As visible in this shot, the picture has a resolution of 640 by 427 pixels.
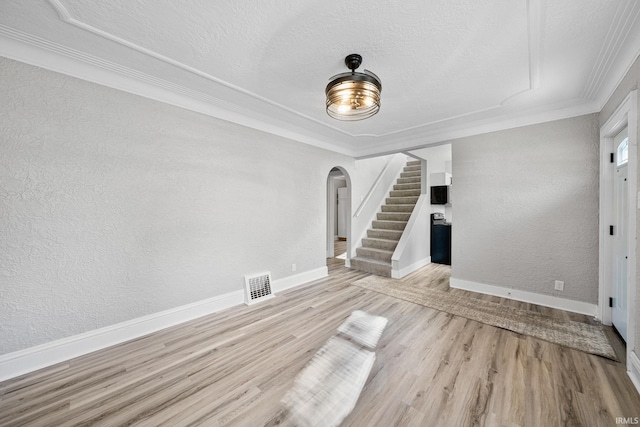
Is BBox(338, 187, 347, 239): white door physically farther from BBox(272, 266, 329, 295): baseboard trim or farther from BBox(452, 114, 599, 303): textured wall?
BBox(452, 114, 599, 303): textured wall

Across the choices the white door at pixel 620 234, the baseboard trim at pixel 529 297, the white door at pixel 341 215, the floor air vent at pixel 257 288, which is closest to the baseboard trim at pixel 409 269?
the baseboard trim at pixel 529 297

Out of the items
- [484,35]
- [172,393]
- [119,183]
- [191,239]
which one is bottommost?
[172,393]

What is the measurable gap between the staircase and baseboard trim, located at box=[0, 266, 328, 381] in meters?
2.62

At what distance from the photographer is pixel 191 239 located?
2732 millimetres

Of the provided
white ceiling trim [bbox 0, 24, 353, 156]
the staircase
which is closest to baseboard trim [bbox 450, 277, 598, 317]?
the staircase

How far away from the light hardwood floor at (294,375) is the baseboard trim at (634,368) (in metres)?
0.04

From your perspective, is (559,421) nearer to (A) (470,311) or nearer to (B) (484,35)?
(A) (470,311)

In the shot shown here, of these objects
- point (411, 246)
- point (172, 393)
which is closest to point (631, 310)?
point (411, 246)

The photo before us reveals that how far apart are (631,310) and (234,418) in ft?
10.1

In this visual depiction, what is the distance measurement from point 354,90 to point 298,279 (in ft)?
9.97

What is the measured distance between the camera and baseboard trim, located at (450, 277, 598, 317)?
284cm

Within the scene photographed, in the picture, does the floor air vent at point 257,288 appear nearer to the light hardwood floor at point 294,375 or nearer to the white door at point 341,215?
the light hardwood floor at point 294,375

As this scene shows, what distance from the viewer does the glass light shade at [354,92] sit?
1.93 meters

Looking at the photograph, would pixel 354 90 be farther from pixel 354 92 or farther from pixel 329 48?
pixel 329 48
